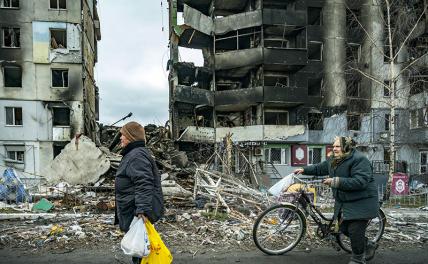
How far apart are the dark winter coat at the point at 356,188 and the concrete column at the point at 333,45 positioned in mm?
Answer: 29023

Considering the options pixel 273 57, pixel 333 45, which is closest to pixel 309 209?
pixel 273 57

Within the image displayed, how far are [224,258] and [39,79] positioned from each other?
27722 mm

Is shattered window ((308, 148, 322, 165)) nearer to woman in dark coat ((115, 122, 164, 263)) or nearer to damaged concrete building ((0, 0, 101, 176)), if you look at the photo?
damaged concrete building ((0, 0, 101, 176))

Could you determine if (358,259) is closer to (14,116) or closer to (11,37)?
(14,116)

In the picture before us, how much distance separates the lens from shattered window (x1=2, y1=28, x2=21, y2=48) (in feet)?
92.6

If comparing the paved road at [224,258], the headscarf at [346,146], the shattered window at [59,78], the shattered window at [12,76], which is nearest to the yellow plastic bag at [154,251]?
the paved road at [224,258]

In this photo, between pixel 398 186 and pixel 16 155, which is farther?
pixel 16 155

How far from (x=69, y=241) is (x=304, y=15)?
31.1m

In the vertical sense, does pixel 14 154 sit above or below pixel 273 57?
below

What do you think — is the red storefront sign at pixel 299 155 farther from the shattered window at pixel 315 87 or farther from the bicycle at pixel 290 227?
the bicycle at pixel 290 227

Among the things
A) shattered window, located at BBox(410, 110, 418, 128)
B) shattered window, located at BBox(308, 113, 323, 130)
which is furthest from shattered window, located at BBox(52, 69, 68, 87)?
shattered window, located at BBox(410, 110, 418, 128)

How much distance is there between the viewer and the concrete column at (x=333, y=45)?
3269cm

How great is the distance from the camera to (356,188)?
15.1 ft

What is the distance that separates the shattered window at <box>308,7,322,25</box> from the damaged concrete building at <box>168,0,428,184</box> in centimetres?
10
